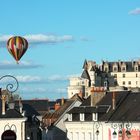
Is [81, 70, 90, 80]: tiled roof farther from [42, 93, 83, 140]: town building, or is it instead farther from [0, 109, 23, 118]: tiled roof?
[0, 109, 23, 118]: tiled roof

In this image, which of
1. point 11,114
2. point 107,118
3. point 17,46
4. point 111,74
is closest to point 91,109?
point 107,118

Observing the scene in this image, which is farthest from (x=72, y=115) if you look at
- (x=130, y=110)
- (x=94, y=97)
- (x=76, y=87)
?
(x=76, y=87)

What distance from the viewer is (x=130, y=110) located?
61.4m

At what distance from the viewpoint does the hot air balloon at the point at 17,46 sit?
4072 centimetres

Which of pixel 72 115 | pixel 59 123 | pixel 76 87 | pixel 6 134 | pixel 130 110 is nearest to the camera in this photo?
pixel 6 134

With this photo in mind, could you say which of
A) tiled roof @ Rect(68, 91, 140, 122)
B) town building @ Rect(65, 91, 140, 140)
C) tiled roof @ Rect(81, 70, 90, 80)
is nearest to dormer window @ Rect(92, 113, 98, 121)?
town building @ Rect(65, 91, 140, 140)

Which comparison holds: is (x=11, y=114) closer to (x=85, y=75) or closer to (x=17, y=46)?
(x=17, y=46)

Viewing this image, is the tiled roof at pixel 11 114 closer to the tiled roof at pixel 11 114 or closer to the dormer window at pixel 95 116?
the tiled roof at pixel 11 114

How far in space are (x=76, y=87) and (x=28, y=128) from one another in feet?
369

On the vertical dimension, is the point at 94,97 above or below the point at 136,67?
below

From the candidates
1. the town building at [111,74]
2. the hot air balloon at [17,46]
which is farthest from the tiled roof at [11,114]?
the town building at [111,74]

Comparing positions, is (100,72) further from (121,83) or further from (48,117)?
(48,117)

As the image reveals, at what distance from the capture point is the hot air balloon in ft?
134

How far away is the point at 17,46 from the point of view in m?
41.2
